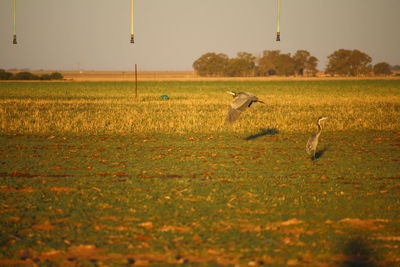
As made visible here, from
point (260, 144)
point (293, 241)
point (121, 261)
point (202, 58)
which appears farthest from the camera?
point (202, 58)

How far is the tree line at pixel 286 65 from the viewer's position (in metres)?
159

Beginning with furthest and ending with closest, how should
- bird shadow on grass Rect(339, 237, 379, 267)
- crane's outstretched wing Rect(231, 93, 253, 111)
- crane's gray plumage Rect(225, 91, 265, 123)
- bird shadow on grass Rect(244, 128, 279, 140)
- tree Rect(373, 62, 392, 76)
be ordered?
tree Rect(373, 62, 392, 76), bird shadow on grass Rect(244, 128, 279, 140), crane's outstretched wing Rect(231, 93, 253, 111), crane's gray plumage Rect(225, 91, 265, 123), bird shadow on grass Rect(339, 237, 379, 267)

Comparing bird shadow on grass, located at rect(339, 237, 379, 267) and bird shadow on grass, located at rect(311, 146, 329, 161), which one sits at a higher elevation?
bird shadow on grass, located at rect(311, 146, 329, 161)

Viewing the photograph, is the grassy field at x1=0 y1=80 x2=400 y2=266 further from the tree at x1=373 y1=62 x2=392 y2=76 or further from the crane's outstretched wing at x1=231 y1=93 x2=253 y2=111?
the tree at x1=373 y1=62 x2=392 y2=76

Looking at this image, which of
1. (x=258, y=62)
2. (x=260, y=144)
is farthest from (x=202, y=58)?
(x=260, y=144)

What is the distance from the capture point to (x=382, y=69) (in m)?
158

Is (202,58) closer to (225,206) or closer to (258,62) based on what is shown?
(258,62)

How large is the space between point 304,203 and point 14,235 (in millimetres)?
4626

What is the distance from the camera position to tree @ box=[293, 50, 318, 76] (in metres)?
169

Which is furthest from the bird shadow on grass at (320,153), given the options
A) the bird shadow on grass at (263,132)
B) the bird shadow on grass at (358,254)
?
the bird shadow on grass at (358,254)

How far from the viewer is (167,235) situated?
6.50 meters

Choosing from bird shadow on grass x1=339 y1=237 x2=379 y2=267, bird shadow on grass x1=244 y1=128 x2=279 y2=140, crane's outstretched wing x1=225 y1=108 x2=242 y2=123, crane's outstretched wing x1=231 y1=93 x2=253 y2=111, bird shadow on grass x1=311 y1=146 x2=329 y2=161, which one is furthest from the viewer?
bird shadow on grass x1=244 y1=128 x2=279 y2=140

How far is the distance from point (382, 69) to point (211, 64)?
2231 inches

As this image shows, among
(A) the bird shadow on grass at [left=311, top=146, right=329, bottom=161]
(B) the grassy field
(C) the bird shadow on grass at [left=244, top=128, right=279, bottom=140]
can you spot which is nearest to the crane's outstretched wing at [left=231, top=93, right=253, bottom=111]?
Result: (B) the grassy field
